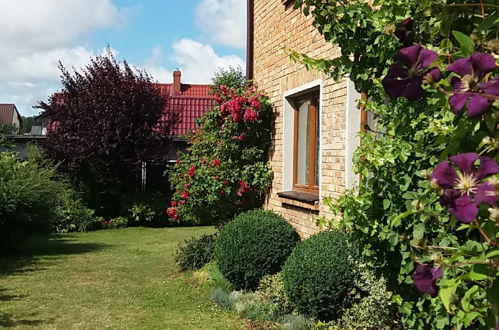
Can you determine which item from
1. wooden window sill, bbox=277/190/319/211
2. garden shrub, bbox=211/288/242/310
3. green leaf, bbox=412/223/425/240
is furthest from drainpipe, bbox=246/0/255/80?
green leaf, bbox=412/223/425/240

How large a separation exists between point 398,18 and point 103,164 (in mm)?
15394

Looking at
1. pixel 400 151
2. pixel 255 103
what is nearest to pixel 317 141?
pixel 255 103

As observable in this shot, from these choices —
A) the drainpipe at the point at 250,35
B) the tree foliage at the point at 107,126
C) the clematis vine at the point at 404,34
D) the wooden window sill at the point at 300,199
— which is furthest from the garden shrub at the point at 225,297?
the tree foliage at the point at 107,126

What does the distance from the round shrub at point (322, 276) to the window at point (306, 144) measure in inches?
74.6

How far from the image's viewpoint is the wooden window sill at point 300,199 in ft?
23.5

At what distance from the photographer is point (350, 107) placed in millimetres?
6195

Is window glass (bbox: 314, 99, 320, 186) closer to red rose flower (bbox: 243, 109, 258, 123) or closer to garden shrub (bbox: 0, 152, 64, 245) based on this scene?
red rose flower (bbox: 243, 109, 258, 123)

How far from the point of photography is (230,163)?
30.0ft

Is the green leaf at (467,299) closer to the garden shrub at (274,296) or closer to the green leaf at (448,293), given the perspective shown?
the green leaf at (448,293)

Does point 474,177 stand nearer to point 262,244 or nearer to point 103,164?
point 262,244

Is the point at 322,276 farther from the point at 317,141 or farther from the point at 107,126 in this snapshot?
the point at 107,126

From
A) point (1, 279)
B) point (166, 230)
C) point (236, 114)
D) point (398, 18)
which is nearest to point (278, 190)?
point (236, 114)

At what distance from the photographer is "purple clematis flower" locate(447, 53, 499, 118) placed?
1.25 meters

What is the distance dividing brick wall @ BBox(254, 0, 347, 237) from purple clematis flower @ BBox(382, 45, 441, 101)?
4.10 m
